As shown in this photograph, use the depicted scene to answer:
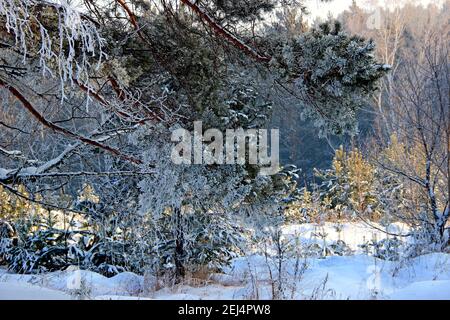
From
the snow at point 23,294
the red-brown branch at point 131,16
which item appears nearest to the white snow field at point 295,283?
the snow at point 23,294

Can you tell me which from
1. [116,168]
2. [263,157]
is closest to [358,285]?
[263,157]

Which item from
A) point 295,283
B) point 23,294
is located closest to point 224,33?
point 295,283

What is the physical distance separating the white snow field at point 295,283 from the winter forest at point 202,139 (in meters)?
0.03

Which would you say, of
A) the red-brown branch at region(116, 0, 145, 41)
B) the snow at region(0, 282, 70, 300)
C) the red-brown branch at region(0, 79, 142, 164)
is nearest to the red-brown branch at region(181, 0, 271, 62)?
the red-brown branch at region(116, 0, 145, 41)

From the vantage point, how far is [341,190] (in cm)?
1159

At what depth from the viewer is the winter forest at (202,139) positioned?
3590 millimetres

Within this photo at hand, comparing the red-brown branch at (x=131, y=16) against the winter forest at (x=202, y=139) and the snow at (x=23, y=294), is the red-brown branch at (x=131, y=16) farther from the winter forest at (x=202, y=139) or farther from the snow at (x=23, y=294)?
the snow at (x=23, y=294)

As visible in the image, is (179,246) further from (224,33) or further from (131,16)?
(131,16)

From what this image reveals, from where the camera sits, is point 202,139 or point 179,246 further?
point 179,246

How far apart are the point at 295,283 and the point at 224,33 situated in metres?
2.71

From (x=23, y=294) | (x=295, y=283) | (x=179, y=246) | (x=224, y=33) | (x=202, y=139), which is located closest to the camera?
(x=23, y=294)

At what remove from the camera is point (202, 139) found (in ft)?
14.5
